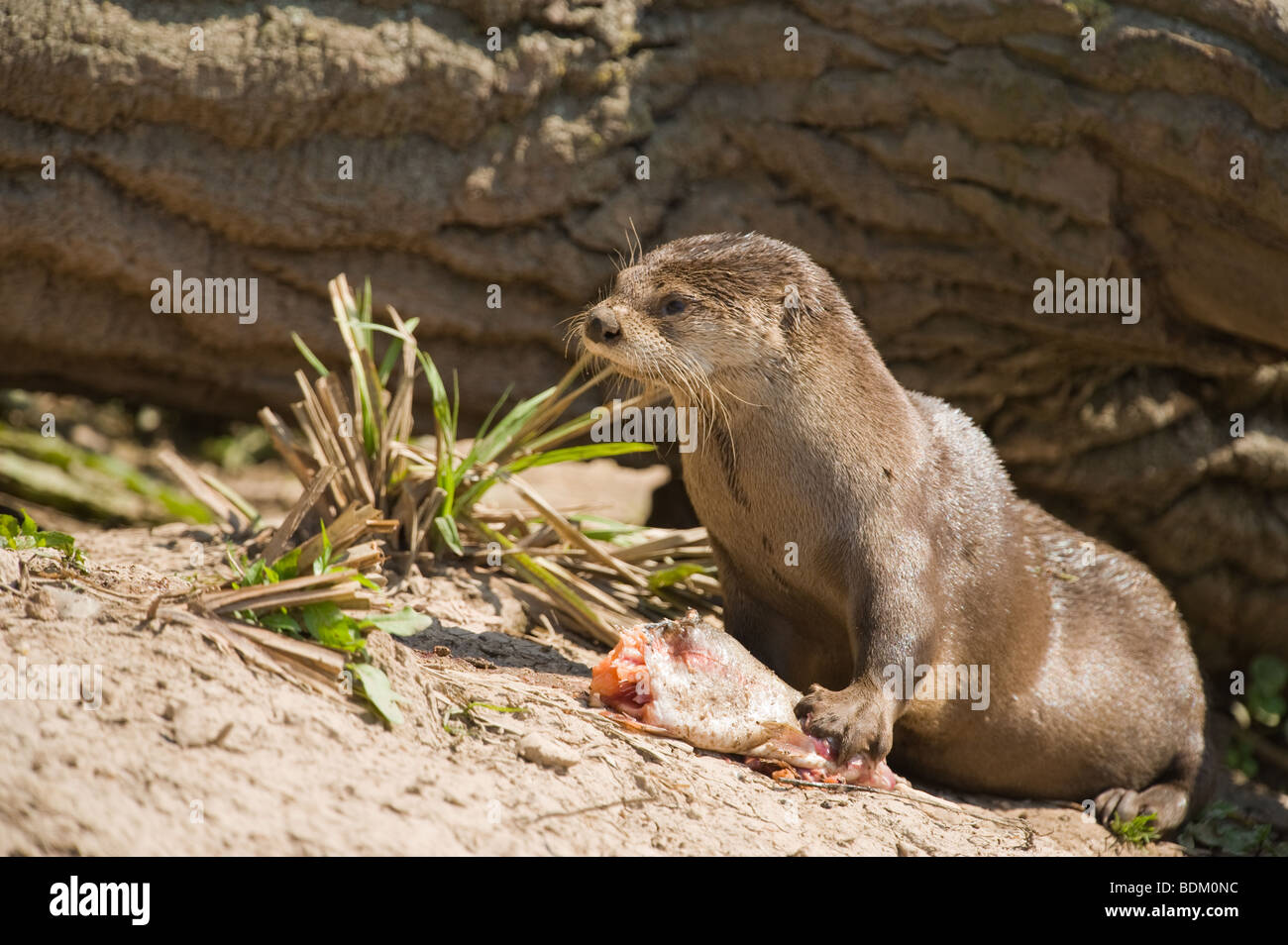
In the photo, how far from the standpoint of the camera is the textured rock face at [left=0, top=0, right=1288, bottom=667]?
4191 millimetres

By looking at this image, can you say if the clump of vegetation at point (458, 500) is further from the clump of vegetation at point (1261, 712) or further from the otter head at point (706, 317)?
the clump of vegetation at point (1261, 712)

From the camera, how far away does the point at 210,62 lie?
4145 millimetres

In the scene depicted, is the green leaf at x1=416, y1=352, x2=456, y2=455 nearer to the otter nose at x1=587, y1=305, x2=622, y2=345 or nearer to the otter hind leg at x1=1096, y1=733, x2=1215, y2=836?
the otter nose at x1=587, y1=305, x2=622, y2=345

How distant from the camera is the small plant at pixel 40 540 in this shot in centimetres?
289

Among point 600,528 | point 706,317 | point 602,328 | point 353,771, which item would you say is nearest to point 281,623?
point 353,771

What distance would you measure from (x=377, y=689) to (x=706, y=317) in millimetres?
1392

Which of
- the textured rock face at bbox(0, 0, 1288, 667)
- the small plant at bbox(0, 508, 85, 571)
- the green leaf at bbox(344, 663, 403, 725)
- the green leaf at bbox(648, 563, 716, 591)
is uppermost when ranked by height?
the textured rock face at bbox(0, 0, 1288, 667)

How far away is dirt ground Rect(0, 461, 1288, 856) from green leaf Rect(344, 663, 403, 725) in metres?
0.03

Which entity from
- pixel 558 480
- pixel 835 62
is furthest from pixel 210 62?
pixel 558 480

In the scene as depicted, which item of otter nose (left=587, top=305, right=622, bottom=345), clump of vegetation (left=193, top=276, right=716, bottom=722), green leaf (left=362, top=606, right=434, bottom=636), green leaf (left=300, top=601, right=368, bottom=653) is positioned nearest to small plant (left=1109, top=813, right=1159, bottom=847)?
clump of vegetation (left=193, top=276, right=716, bottom=722)

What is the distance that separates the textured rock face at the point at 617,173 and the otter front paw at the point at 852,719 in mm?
2152

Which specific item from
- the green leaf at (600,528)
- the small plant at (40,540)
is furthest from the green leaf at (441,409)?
the small plant at (40,540)

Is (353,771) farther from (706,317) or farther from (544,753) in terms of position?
(706,317)

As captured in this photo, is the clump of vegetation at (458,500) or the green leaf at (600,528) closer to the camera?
the clump of vegetation at (458,500)
